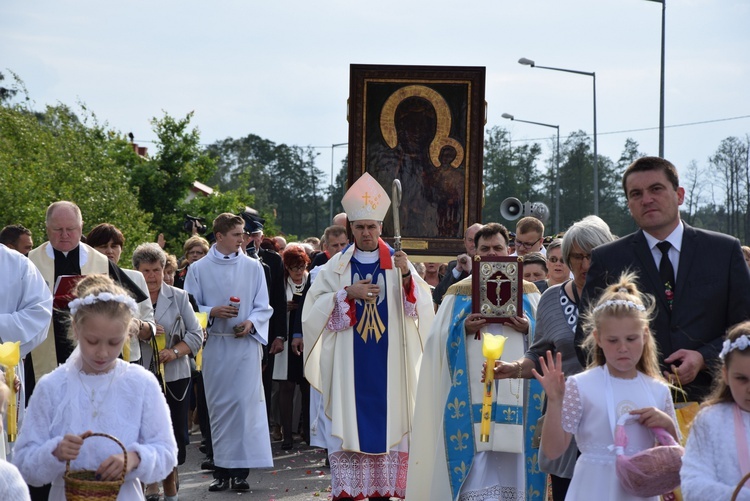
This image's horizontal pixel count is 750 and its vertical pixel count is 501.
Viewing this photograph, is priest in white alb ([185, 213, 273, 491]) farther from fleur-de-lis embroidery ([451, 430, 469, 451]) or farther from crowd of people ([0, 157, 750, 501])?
fleur-de-lis embroidery ([451, 430, 469, 451])

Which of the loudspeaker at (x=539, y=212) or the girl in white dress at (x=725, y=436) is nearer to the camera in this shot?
the girl in white dress at (x=725, y=436)

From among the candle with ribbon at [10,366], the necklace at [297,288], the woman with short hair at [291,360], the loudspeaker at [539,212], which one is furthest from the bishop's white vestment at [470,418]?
the loudspeaker at [539,212]

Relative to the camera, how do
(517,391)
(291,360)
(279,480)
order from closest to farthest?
(517,391) < (279,480) < (291,360)

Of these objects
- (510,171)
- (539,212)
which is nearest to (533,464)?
(539,212)

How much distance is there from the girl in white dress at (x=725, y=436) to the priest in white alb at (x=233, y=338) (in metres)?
6.76

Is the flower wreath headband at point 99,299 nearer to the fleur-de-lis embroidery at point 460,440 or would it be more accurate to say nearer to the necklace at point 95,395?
the necklace at point 95,395

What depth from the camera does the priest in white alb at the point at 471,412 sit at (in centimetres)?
796

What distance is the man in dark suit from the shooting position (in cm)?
548

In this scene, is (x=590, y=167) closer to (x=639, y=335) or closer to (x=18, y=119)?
(x=18, y=119)

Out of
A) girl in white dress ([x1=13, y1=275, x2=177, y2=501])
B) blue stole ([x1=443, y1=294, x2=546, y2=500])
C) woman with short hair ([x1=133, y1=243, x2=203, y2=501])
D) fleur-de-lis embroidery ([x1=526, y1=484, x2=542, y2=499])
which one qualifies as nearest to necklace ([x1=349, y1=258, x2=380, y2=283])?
woman with short hair ([x1=133, y1=243, x2=203, y2=501])

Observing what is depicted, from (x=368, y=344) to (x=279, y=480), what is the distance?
6.84ft

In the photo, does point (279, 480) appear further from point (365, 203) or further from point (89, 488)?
point (89, 488)

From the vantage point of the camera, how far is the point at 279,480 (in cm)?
1114

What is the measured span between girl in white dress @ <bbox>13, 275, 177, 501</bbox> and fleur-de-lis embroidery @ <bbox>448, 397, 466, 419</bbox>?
3.26 meters
